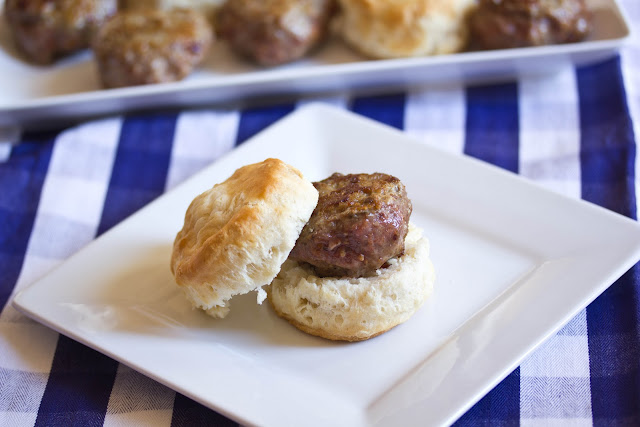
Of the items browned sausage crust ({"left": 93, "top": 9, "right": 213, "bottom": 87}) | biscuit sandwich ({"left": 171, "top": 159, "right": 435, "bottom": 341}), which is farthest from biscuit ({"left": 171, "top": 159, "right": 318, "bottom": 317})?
browned sausage crust ({"left": 93, "top": 9, "right": 213, "bottom": 87})

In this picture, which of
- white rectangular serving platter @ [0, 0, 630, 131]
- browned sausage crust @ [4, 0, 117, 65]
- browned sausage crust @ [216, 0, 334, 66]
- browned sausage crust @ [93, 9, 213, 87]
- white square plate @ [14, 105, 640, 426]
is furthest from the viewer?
browned sausage crust @ [4, 0, 117, 65]

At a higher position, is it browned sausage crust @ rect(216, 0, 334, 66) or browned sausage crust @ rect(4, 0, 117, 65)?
browned sausage crust @ rect(216, 0, 334, 66)

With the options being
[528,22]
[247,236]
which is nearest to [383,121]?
[528,22]

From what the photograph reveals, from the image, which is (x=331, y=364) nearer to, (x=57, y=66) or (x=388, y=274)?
(x=388, y=274)

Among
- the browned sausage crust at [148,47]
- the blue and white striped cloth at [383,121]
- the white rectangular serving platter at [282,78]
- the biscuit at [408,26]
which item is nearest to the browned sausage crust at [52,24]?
the white rectangular serving platter at [282,78]

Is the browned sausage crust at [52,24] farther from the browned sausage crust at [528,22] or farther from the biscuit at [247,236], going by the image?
the biscuit at [247,236]

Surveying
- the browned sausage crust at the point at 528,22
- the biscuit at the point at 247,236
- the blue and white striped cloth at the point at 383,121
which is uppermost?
the browned sausage crust at the point at 528,22

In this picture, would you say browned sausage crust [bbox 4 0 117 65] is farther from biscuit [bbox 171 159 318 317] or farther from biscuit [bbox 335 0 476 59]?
biscuit [bbox 171 159 318 317]

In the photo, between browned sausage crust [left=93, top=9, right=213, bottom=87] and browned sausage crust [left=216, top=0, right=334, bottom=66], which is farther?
browned sausage crust [left=216, top=0, right=334, bottom=66]
